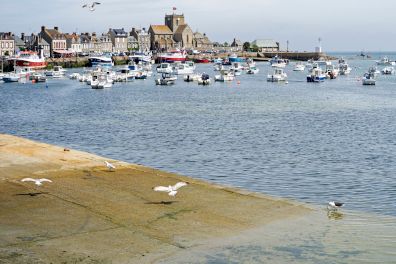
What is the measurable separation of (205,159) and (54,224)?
16.1 metres

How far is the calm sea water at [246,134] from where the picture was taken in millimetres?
25984

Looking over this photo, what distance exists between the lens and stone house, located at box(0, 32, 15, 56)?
6703 inches

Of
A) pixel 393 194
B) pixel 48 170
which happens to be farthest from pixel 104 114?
pixel 393 194

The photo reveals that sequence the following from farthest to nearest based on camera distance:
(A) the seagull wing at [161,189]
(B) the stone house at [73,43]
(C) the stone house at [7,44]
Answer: (B) the stone house at [73,43], (C) the stone house at [7,44], (A) the seagull wing at [161,189]

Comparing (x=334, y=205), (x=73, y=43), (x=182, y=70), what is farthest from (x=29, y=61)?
(x=334, y=205)

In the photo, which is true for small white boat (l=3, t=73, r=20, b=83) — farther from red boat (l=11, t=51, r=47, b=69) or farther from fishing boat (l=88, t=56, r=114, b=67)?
fishing boat (l=88, t=56, r=114, b=67)

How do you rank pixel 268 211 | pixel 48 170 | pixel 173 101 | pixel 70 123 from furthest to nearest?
pixel 173 101, pixel 70 123, pixel 48 170, pixel 268 211

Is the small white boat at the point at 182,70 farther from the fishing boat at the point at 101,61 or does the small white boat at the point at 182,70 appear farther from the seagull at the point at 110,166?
the seagull at the point at 110,166

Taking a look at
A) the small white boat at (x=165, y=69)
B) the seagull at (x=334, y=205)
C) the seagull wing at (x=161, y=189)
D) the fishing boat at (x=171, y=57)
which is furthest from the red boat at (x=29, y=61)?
the seagull at (x=334, y=205)

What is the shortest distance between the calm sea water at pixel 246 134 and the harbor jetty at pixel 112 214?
455cm

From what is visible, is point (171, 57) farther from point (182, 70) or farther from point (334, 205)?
point (334, 205)

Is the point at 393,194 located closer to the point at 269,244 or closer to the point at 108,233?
the point at 269,244

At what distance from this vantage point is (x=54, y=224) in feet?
52.7

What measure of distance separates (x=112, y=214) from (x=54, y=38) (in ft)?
574
